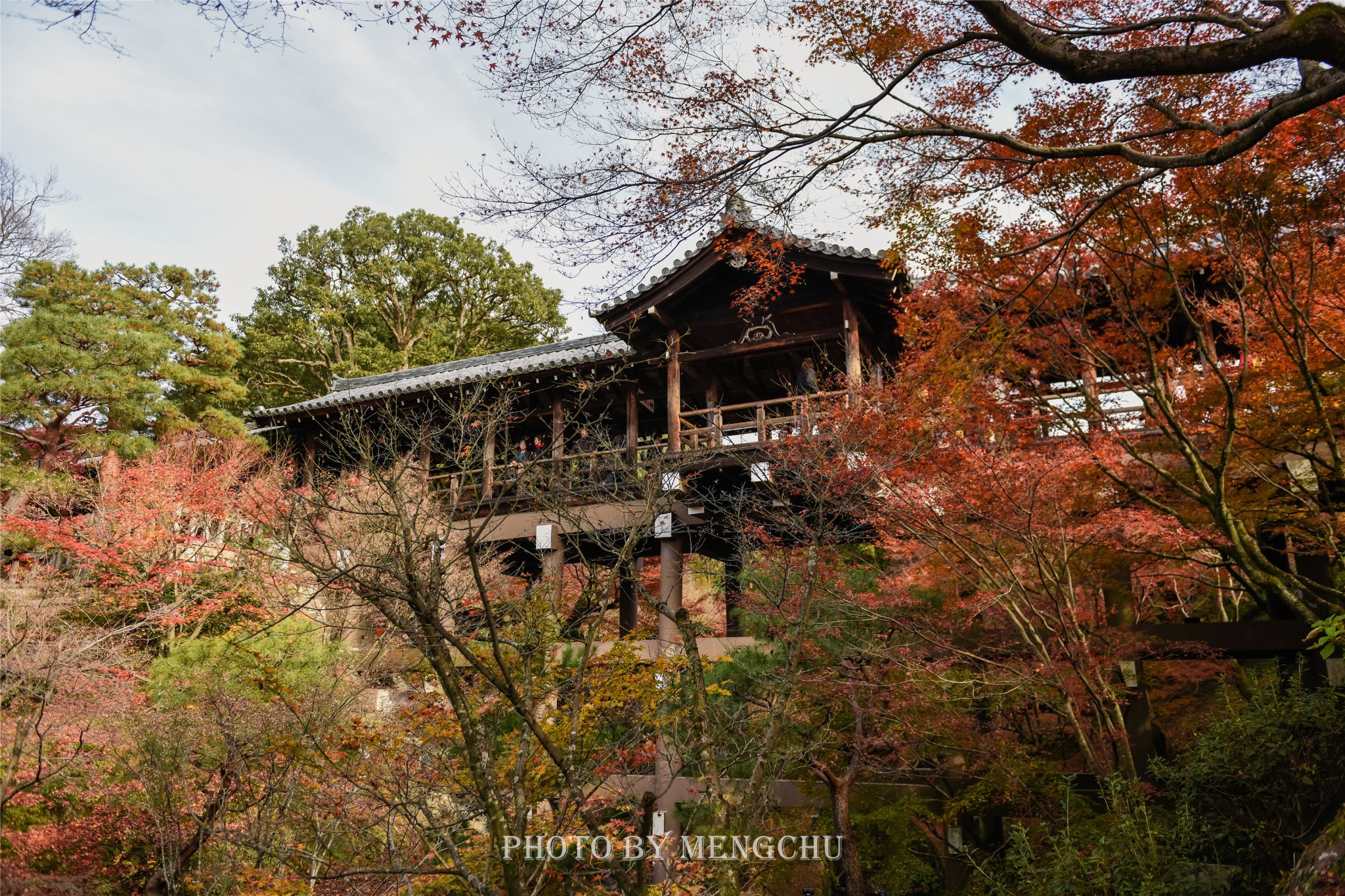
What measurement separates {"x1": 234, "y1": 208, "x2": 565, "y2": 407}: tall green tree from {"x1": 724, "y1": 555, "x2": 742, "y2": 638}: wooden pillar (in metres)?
12.5

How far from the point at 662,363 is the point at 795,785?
7347 mm

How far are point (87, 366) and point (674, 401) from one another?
10.7m

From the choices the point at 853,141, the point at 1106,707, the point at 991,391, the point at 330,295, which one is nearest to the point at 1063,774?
the point at 1106,707

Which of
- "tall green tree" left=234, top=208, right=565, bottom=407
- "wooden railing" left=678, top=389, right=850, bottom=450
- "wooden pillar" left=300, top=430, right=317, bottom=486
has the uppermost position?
"tall green tree" left=234, top=208, right=565, bottom=407

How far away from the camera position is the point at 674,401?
13.2 m

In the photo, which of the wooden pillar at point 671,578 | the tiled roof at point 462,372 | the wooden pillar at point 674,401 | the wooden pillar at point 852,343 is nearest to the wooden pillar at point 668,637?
the wooden pillar at point 671,578

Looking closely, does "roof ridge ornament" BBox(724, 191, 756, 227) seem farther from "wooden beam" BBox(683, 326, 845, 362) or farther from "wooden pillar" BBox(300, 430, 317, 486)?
"wooden pillar" BBox(300, 430, 317, 486)

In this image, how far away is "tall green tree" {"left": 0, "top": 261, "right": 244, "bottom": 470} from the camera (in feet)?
46.4

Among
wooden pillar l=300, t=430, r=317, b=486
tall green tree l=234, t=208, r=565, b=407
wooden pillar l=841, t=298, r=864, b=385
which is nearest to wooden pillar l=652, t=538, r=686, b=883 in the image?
wooden pillar l=841, t=298, r=864, b=385

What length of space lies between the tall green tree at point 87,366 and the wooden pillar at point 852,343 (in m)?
12.3

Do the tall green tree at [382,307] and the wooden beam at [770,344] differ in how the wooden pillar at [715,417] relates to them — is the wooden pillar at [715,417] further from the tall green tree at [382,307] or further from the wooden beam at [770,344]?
the tall green tree at [382,307]

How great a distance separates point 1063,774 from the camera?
773 centimetres

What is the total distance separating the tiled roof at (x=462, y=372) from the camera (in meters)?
14.6

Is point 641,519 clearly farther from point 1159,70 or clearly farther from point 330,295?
point 330,295
